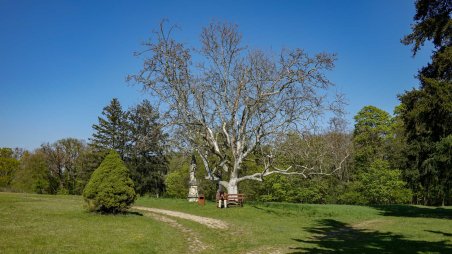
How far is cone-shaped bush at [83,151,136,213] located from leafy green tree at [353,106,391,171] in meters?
39.9

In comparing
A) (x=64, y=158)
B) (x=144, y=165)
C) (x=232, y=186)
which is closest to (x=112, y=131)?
(x=144, y=165)

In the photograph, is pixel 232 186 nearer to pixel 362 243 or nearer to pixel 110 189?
pixel 110 189

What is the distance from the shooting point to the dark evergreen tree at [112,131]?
5703cm

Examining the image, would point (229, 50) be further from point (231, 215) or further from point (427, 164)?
point (427, 164)

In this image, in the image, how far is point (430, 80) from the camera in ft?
63.7

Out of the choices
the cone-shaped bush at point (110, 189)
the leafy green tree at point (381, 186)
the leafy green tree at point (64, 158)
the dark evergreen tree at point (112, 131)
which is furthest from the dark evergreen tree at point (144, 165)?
the cone-shaped bush at point (110, 189)

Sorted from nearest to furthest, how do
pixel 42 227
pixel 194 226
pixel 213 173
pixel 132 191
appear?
pixel 42 227, pixel 194 226, pixel 132 191, pixel 213 173

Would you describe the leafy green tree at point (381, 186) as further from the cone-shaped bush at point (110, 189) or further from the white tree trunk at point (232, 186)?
the cone-shaped bush at point (110, 189)

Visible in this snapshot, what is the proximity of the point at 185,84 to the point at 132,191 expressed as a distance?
901 cm

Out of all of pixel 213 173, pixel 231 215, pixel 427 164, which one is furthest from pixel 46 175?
pixel 427 164

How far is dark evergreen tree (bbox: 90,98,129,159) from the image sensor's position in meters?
57.0

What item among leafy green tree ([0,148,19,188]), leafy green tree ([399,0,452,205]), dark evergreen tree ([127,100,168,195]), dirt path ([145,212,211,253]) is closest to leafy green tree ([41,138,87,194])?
leafy green tree ([0,148,19,188])

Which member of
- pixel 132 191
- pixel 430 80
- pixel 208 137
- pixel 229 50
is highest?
pixel 229 50

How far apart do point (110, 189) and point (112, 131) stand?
4159cm
